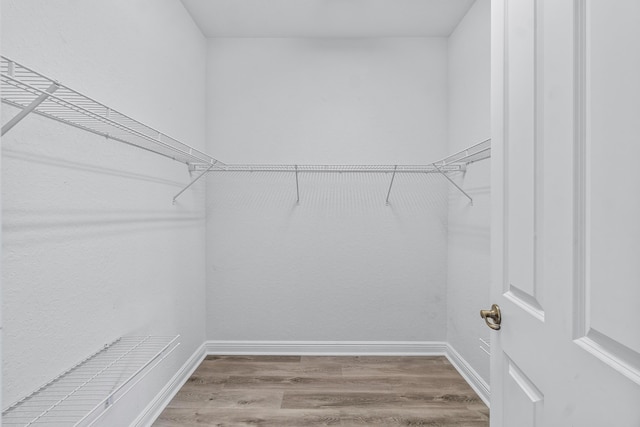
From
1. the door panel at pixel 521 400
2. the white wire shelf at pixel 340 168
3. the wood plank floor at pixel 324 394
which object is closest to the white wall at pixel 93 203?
the wood plank floor at pixel 324 394

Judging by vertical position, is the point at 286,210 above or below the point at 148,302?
above

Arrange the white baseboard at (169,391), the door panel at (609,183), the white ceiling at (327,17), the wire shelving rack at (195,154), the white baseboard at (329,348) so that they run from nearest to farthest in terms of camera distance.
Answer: the door panel at (609,183) → the wire shelving rack at (195,154) → the white baseboard at (169,391) → the white ceiling at (327,17) → the white baseboard at (329,348)

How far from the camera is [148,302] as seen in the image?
1834mm

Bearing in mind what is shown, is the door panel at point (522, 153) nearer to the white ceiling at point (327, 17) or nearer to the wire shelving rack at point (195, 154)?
the wire shelving rack at point (195, 154)

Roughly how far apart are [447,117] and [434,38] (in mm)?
629

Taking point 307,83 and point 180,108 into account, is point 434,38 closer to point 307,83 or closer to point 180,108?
point 307,83

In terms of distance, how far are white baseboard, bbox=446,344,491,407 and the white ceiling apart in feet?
7.94

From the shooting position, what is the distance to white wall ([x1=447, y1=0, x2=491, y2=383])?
6.91 ft

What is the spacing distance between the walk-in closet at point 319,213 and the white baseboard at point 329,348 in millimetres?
18

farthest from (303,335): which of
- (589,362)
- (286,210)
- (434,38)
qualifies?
(434,38)

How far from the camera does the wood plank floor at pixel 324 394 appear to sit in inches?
74.7

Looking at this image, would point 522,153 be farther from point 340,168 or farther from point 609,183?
point 340,168

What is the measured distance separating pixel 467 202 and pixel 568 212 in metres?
1.76

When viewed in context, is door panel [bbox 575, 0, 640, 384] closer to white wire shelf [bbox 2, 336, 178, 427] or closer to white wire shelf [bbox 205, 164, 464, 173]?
white wire shelf [bbox 2, 336, 178, 427]
